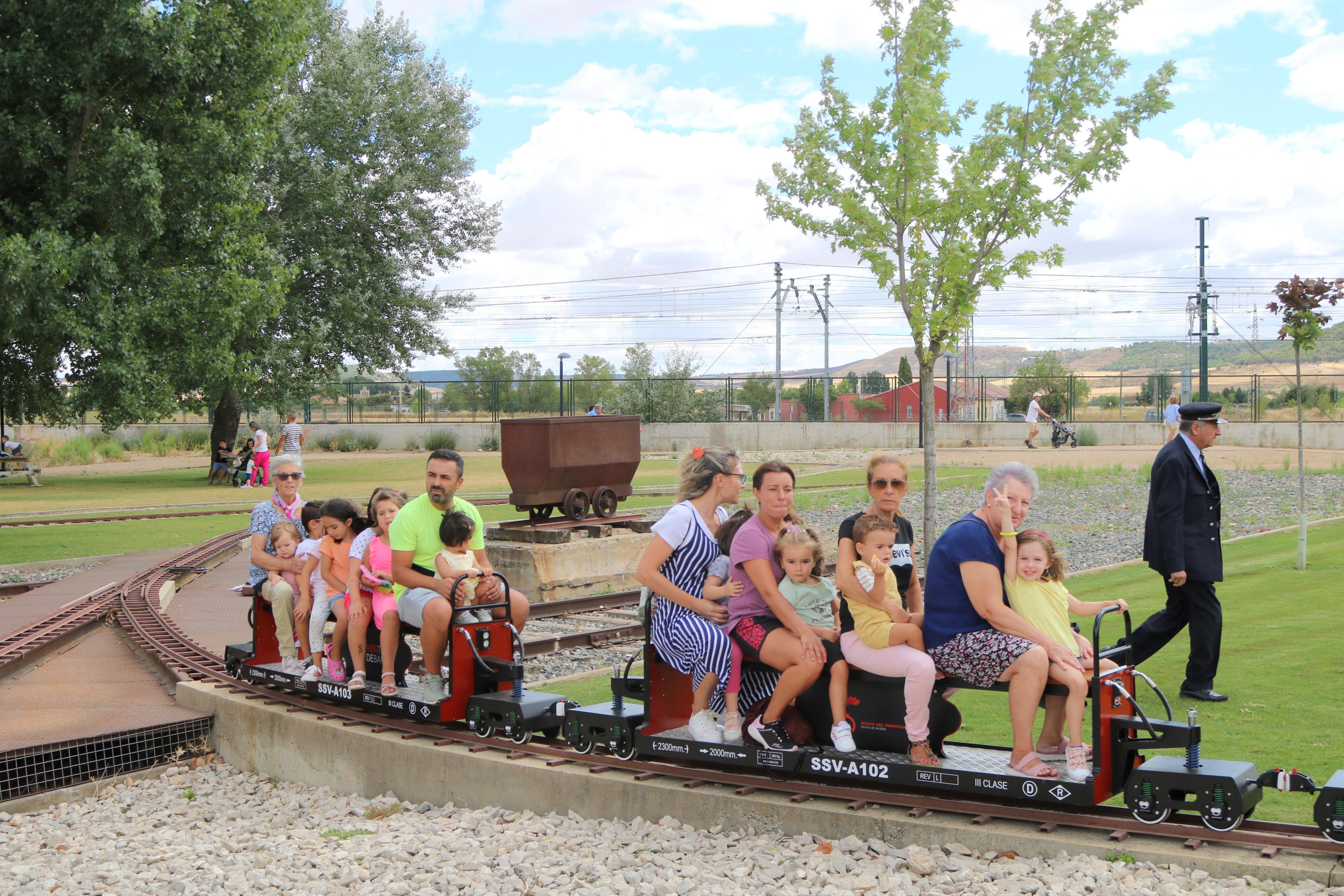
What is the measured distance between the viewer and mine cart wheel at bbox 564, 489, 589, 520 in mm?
14734

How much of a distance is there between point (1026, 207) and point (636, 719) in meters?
8.02

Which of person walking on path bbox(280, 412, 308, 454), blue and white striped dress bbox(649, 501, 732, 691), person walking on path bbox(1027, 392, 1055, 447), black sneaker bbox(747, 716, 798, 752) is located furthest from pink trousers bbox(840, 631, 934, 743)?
person walking on path bbox(1027, 392, 1055, 447)

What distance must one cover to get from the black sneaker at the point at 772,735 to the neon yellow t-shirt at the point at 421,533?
2.23 meters

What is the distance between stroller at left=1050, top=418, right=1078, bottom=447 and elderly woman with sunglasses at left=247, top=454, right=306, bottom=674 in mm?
34338

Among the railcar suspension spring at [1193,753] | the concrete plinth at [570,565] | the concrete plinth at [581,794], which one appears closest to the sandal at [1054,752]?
the concrete plinth at [581,794]

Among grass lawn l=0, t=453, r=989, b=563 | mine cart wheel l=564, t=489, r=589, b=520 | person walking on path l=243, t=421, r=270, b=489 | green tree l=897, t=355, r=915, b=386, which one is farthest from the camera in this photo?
green tree l=897, t=355, r=915, b=386

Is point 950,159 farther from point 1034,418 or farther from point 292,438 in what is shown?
point 1034,418

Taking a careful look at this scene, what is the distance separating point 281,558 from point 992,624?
5449 millimetres

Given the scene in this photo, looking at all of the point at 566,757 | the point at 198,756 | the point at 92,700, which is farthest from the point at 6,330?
the point at 566,757

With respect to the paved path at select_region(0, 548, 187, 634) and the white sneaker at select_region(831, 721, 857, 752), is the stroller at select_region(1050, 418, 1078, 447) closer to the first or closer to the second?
the paved path at select_region(0, 548, 187, 634)

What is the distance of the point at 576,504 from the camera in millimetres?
14883

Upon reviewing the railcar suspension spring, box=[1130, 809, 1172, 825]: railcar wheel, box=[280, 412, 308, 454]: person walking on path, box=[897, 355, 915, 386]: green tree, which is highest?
box=[897, 355, 915, 386]: green tree

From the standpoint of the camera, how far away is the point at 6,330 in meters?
14.3

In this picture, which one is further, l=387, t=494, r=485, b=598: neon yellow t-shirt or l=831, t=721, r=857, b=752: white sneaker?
l=387, t=494, r=485, b=598: neon yellow t-shirt
